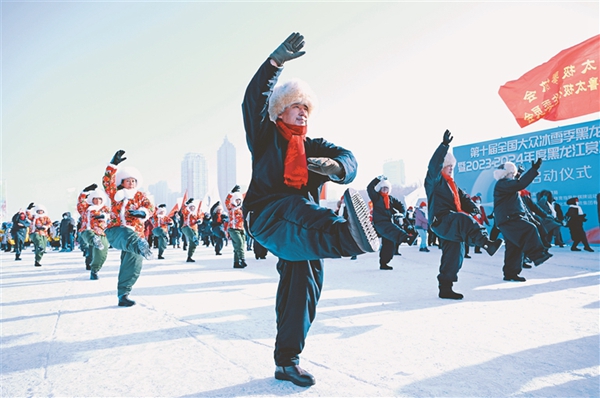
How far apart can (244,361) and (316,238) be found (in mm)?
1203

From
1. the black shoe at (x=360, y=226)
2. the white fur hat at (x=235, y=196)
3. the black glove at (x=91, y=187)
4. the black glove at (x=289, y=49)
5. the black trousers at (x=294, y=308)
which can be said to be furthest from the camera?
the white fur hat at (x=235, y=196)

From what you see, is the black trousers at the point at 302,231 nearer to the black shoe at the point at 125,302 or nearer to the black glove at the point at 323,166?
the black glove at the point at 323,166

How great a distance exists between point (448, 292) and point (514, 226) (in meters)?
2.27

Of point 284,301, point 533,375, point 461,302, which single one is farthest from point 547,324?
point 284,301

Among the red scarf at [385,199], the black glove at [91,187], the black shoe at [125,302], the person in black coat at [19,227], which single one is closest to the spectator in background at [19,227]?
the person in black coat at [19,227]

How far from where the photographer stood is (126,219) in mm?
5188

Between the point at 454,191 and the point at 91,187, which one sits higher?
the point at 91,187

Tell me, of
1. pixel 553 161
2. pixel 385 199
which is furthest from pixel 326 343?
pixel 553 161

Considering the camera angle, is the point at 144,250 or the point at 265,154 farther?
the point at 144,250

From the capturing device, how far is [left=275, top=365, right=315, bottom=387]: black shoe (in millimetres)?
2205

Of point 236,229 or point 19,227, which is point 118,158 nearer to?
point 236,229

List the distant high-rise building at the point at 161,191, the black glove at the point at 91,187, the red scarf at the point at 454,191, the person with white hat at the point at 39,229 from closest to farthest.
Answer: the red scarf at the point at 454,191, the black glove at the point at 91,187, the person with white hat at the point at 39,229, the distant high-rise building at the point at 161,191

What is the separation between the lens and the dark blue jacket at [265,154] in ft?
7.35

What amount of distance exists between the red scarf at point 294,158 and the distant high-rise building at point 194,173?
216ft
